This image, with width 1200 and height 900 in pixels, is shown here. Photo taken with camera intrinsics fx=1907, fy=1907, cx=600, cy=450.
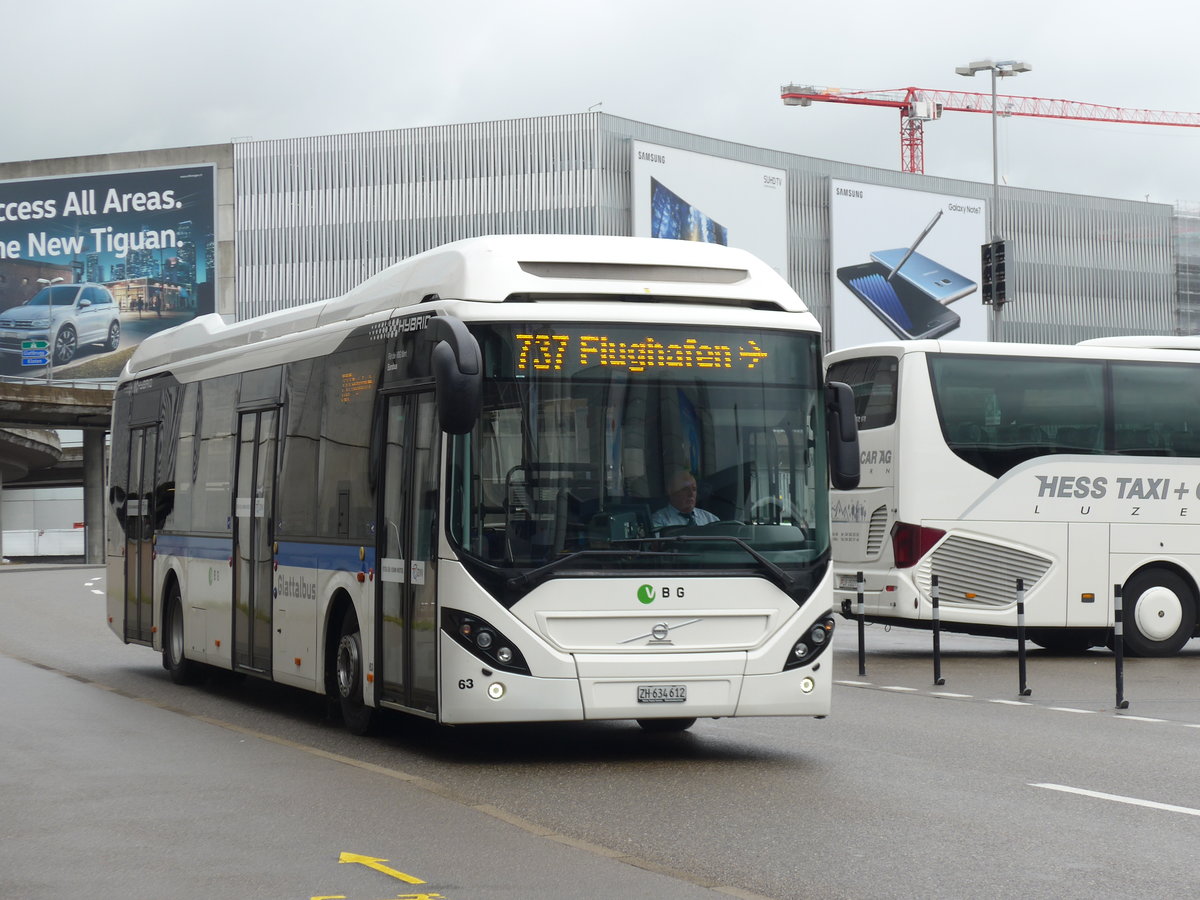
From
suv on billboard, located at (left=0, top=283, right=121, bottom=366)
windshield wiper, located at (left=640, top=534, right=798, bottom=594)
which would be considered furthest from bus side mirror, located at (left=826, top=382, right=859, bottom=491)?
suv on billboard, located at (left=0, top=283, right=121, bottom=366)

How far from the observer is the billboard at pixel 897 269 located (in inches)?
4186

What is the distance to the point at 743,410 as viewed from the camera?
460 inches

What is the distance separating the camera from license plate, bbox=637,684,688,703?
37.2 feet

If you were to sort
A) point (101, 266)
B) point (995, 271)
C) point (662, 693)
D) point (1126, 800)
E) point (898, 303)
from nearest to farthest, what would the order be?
point (1126, 800) < point (662, 693) < point (995, 271) < point (101, 266) < point (898, 303)

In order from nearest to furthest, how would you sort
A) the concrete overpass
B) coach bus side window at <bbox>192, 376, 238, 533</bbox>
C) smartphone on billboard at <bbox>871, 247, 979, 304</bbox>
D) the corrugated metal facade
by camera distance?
1. coach bus side window at <bbox>192, 376, 238, 533</bbox>
2. the concrete overpass
3. the corrugated metal facade
4. smartphone on billboard at <bbox>871, 247, 979, 304</bbox>

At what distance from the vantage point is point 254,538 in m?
15.1

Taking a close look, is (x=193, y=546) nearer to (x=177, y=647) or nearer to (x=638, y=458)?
(x=177, y=647)

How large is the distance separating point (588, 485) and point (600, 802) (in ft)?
6.79

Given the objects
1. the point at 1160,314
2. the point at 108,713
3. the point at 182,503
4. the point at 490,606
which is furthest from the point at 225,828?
the point at 1160,314

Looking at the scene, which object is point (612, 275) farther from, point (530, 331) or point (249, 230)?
point (249, 230)

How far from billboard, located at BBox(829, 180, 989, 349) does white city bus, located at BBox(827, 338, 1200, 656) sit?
8386 cm

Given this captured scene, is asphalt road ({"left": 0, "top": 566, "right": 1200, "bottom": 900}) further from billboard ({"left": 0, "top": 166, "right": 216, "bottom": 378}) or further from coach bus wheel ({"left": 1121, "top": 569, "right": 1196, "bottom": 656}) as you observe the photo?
billboard ({"left": 0, "top": 166, "right": 216, "bottom": 378})

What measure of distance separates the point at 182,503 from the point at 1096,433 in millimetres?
10512

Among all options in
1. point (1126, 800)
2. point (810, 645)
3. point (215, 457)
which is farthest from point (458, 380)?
point (215, 457)
